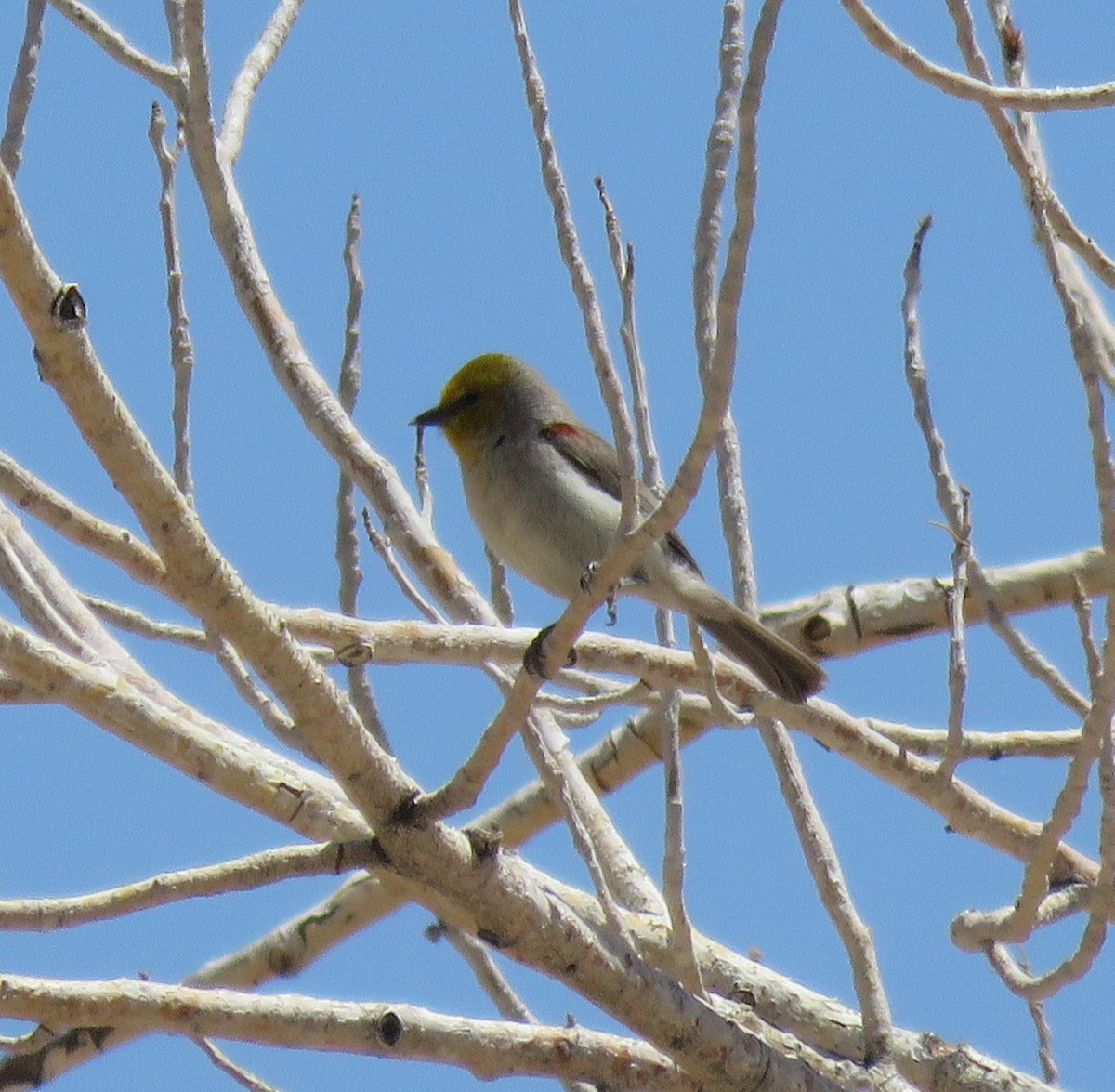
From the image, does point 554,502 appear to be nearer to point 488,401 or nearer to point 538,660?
point 488,401

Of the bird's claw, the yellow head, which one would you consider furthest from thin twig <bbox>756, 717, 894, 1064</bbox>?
the yellow head

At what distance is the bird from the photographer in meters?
4.47

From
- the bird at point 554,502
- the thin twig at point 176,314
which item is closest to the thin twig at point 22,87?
the thin twig at point 176,314

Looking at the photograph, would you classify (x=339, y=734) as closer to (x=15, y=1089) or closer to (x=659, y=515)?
(x=659, y=515)

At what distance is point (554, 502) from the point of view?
4.93 meters

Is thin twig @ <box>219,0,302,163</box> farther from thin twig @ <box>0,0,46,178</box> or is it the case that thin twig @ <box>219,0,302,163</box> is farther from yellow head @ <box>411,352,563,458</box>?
yellow head @ <box>411,352,563,458</box>

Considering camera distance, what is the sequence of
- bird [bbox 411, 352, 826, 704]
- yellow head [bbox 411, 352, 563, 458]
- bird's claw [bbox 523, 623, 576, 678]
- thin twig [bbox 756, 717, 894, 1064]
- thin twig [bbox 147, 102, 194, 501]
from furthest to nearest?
yellow head [bbox 411, 352, 563, 458]
bird [bbox 411, 352, 826, 704]
thin twig [bbox 147, 102, 194, 501]
thin twig [bbox 756, 717, 894, 1064]
bird's claw [bbox 523, 623, 576, 678]

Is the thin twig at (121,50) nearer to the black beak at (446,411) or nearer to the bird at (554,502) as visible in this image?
the bird at (554,502)

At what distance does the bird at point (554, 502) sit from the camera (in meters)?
4.47

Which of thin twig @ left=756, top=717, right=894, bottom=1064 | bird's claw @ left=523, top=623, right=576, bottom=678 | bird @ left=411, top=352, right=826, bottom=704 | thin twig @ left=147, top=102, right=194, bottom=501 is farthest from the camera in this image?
bird @ left=411, top=352, right=826, bottom=704

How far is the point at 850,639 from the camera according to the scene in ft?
15.5

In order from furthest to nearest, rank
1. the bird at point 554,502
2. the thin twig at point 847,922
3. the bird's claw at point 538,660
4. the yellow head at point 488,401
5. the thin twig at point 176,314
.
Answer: the yellow head at point 488,401, the bird at point 554,502, the thin twig at point 176,314, the thin twig at point 847,922, the bird's claw at point 538,660

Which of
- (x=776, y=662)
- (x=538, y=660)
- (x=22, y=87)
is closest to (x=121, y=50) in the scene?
(x=22, y=87)

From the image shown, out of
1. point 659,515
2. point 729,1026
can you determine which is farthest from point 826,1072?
point 659,515
